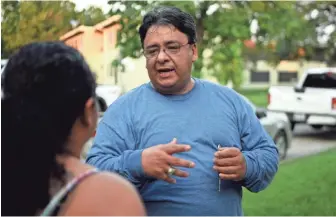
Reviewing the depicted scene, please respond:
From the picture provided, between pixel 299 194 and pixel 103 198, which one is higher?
pixel 103 198

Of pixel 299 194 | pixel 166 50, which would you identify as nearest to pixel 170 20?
pixel 166 50

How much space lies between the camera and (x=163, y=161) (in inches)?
87.0

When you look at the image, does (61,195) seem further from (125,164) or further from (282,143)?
(282,143)

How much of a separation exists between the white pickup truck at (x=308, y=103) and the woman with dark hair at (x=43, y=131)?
13.1m

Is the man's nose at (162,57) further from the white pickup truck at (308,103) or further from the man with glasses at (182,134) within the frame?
the white pickup truck at (308,103)

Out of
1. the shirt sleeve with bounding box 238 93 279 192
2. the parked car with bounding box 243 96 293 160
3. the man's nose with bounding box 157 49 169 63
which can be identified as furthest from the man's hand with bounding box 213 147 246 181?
the parked car with bounding box 243 96 293 160

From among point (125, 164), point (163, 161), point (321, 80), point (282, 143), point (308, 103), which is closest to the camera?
point (163, 161)

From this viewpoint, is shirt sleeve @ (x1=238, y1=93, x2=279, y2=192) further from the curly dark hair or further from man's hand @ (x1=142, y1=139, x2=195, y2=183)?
the curly dark hair

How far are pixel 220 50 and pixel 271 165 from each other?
710cm

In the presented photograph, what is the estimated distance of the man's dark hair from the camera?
8.69 ft

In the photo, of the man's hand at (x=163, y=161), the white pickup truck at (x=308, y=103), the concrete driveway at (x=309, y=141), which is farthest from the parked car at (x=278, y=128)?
the man's hand at (x=163, y=161)

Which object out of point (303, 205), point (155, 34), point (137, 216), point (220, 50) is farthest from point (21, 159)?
point (220, 50)

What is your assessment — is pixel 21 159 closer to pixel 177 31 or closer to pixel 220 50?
pixel 177 31

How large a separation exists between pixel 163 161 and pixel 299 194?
214 inches
